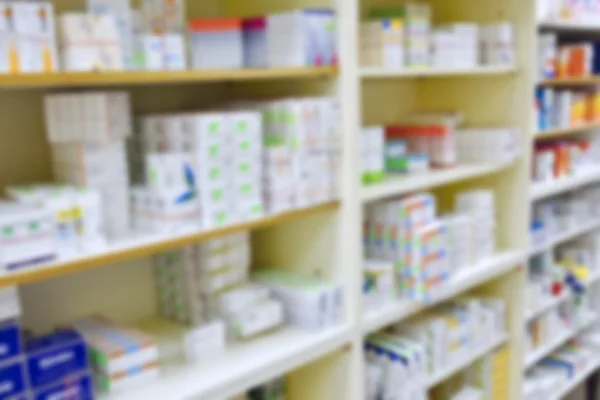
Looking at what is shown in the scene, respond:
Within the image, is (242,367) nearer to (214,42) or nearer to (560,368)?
(214,42)

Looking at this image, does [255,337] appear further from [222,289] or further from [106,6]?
[106,6]

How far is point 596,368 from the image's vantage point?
3.87 meters

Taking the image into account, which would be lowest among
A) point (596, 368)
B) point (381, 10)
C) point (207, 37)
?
point (596, 368)

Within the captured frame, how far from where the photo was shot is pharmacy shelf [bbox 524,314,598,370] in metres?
3.27

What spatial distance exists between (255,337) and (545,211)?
1.93 meters

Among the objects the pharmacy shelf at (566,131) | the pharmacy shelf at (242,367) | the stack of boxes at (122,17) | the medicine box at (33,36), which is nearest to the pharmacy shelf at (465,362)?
the pharmacy shelf at (242,367)

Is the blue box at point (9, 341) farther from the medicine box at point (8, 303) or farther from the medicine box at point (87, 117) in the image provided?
the medicine box at point (87, 117)

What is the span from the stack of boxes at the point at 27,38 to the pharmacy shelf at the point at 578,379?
308 centimetres

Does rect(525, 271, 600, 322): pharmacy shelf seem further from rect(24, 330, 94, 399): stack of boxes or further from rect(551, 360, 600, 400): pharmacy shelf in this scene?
rect(24, 330, 94, 399): stack of boxes

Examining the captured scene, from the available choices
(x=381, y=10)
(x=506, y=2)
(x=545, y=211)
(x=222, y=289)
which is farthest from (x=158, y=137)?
(x=545, y=211)

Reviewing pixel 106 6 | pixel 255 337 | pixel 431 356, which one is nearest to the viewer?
pixel 106 6

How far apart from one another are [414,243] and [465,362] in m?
0.74

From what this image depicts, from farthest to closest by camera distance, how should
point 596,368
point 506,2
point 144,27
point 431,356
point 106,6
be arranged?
1. point 596,368
2. point 506,2
3. point 431,356
4. point 144,27
5. point 106,6

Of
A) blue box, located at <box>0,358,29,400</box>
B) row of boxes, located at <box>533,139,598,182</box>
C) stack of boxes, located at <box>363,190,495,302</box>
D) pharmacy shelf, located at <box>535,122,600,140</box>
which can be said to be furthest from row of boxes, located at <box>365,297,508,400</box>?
blue box, located at <box>0,358,29,400</box>
